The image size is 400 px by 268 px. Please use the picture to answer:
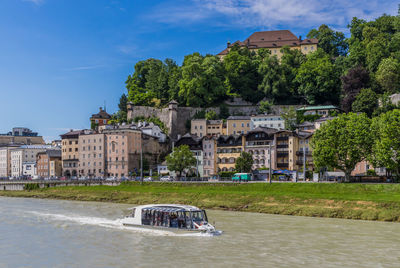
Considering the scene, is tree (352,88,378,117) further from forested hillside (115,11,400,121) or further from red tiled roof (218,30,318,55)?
red tiled roof (218,30,318,55)

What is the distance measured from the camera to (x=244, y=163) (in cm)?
8962

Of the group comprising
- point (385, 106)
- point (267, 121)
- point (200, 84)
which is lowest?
point (267, 121)

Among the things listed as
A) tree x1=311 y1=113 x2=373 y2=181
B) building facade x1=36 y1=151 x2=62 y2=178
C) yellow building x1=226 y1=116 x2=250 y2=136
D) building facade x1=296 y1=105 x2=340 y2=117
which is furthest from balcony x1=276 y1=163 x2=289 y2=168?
building facade x1=36 y1=151 x2=62 y2=178

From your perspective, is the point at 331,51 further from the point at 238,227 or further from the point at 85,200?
the point at 238,227

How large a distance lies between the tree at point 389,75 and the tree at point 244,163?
1553 inches

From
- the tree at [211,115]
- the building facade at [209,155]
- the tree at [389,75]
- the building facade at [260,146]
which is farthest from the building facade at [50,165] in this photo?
the tree at [389,75]

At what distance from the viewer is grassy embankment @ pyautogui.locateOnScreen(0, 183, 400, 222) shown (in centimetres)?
4699

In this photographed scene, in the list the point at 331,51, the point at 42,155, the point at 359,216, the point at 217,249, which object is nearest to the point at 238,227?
the point at 217,249

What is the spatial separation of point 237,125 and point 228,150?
15.4 meters

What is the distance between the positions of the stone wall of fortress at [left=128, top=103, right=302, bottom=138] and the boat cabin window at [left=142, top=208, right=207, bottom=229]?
79.7 m

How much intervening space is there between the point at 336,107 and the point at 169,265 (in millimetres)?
94694

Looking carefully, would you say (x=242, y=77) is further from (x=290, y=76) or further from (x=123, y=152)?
(x=123, y=152)

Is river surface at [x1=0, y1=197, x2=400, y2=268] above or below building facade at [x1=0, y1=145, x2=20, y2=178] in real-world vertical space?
below

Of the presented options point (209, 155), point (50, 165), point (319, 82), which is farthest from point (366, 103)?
point (50, 165)
